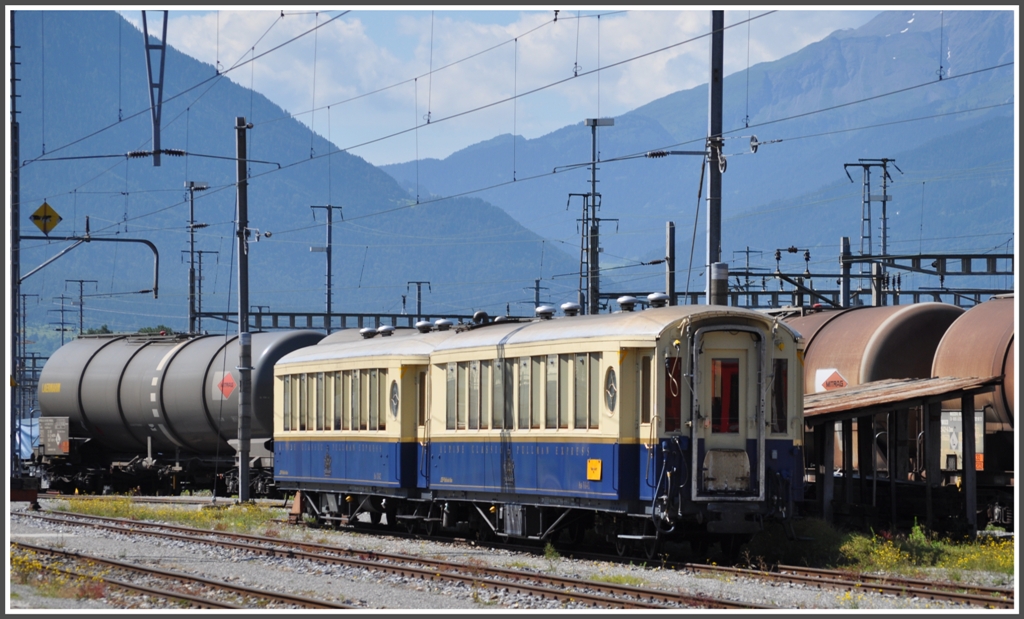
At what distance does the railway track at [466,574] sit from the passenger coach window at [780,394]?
3864 millimetres

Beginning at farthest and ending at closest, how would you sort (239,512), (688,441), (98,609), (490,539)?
(239,512)
(490,539)
(688,441)
(98,609)

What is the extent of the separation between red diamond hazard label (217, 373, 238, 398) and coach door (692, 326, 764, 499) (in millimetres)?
17572

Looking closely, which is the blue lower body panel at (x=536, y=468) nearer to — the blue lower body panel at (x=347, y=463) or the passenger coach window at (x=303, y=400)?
the blue lower body panel at (x=347, y=463)

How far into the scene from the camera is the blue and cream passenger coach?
18.0m

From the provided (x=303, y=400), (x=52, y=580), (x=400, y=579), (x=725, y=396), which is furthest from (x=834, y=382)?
(x=52, y=580)

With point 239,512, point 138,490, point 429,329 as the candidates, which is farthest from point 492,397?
point 138,490

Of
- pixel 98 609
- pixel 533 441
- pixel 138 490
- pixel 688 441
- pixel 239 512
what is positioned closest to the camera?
pixel 98 609

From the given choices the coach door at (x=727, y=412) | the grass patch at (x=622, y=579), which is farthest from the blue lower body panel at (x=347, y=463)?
the grass patch at (x=622, y=579)

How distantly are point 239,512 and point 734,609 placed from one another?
17284 millimetres

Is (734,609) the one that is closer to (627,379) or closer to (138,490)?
(627,379)

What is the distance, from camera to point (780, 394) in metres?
18.7

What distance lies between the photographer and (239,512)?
1150 inches

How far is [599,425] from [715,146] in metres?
6.22

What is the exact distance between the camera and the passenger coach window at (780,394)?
18.6m
